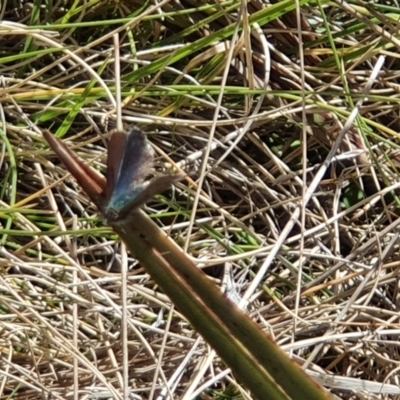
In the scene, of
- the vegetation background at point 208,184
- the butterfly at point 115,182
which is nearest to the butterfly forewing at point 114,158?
the butterfly at point 115,182

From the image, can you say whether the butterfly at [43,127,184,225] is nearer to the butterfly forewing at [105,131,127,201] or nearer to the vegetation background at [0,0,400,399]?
the butterfly forewing at [105,131,127,201]

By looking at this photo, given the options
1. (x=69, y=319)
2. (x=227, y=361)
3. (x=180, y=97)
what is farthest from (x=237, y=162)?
(x=227, y=361)

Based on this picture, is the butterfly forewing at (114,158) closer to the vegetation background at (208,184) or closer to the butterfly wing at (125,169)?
the butterfly wing at (125,169)

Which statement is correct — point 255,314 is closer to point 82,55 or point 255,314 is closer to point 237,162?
point 237,162

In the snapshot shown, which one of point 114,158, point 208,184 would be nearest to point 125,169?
point 114,158

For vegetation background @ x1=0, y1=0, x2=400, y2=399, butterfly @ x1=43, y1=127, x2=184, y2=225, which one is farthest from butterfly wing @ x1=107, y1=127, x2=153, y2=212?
vegetation background @ x1=0, y1=0, x2=400, y2=399

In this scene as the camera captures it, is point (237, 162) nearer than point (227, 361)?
No

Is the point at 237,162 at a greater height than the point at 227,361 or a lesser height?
lesser
